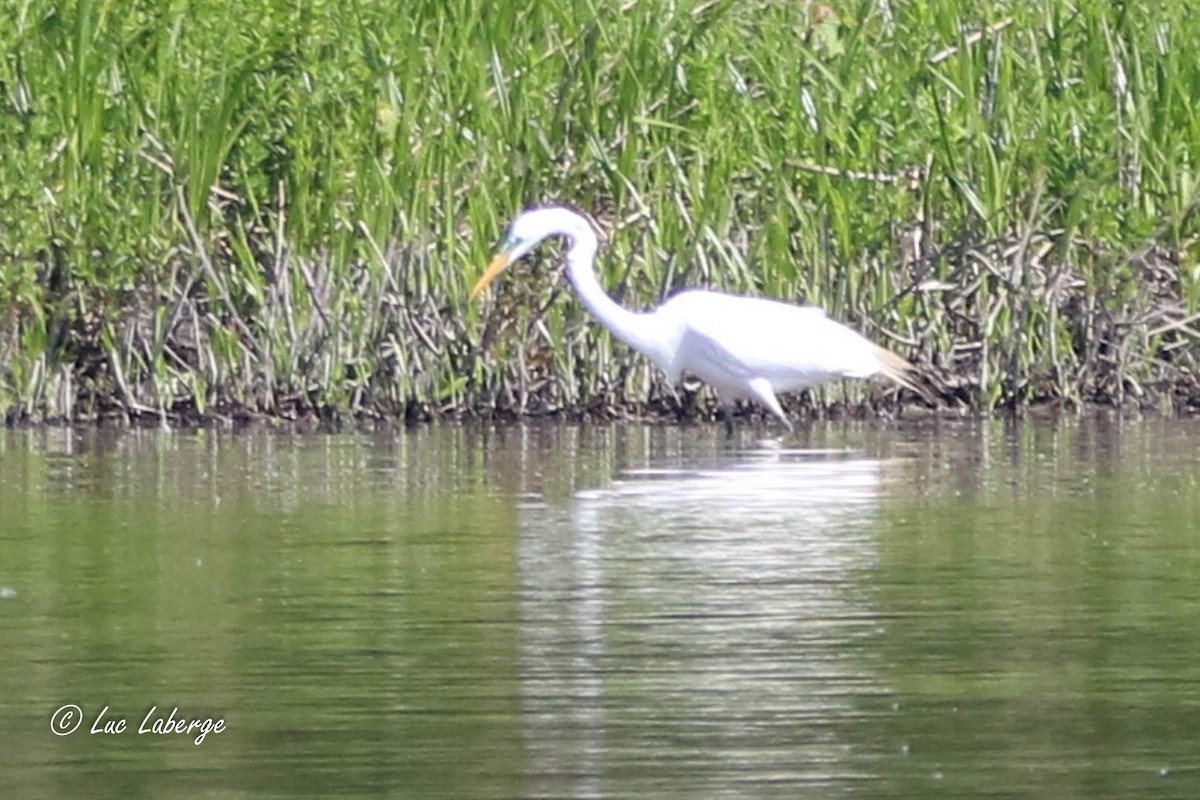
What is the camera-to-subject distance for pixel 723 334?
11148mm

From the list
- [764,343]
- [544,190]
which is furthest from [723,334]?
[544,190]

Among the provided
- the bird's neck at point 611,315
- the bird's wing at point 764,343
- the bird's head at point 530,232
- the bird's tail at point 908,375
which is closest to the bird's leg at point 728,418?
the bird's wing at point 764,343

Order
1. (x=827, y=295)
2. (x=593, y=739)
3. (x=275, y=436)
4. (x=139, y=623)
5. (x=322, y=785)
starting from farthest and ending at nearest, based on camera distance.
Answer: (x=827, y=295) < (x=275, y=436) < (x=139, y=623) < (x=593, y=739) < (x=322, y=785)

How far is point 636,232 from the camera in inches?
478

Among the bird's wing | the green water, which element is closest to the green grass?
the bird's wing

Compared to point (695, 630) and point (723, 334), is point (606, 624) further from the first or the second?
point (723, 334)

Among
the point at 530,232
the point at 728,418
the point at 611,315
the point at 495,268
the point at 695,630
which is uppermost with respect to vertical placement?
the point at 530,232

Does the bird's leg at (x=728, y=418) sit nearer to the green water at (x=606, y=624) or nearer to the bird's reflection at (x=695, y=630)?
the green water at (x=606, y=624)

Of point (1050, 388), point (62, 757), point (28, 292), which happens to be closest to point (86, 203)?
point (28, 292)

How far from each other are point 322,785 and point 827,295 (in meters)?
7.50

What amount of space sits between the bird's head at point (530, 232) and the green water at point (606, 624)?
1300 mm

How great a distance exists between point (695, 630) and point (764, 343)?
4965mm

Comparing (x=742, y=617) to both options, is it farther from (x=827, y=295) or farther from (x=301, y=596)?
(x=827, y=295)

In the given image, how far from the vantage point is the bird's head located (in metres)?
11.3
